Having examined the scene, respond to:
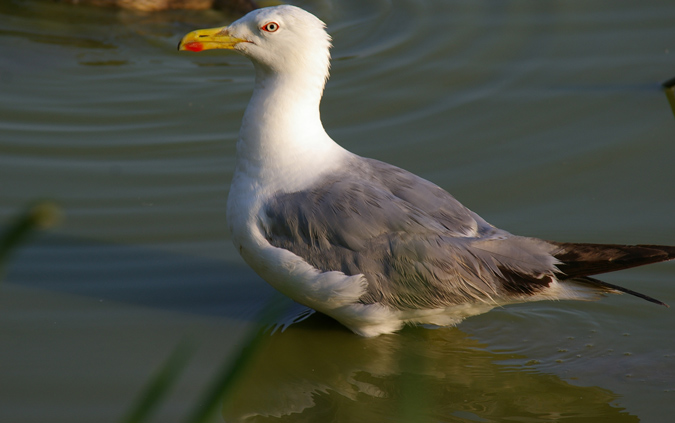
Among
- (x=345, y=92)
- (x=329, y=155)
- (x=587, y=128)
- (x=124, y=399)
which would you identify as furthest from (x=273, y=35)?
(x=587, y=128)

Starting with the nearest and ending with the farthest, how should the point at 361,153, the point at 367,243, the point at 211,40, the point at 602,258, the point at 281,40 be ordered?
Answer: the point at 602,258 → the point at 367,243 → the point at 281,40 → the point at 211,40 → the point at 361,153

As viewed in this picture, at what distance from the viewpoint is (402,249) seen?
12.6ft

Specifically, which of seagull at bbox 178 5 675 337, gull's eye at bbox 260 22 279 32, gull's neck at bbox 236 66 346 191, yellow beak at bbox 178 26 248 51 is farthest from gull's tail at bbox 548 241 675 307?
yellow beak at bbox 178 26 248 51

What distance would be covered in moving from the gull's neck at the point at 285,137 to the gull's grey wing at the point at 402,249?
202 millimetres

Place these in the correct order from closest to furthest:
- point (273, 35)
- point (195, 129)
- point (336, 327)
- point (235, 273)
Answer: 1. point (273, 35)
2. point (336, 327)
3. point (235, 273)
4. point (195, 129)

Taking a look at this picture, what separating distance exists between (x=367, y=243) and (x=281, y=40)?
3.70ft

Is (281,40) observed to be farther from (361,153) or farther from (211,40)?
(361,153)

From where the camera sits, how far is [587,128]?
19.9 feet

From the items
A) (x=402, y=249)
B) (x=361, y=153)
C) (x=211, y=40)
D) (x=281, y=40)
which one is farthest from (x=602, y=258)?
(x=361, y=153)

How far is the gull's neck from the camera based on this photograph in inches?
160

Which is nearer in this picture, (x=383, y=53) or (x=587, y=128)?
(x=587, y=128)

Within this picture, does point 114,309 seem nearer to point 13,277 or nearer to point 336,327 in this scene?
point 13,277

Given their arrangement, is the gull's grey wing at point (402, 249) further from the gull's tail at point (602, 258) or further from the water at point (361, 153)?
the water at point (361, 153)

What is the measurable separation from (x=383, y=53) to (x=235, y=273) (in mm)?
3247
